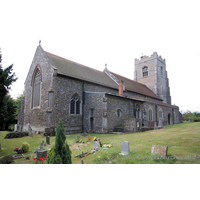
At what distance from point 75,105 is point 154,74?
2757 cm

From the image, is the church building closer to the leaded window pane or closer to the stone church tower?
the leaded window pane

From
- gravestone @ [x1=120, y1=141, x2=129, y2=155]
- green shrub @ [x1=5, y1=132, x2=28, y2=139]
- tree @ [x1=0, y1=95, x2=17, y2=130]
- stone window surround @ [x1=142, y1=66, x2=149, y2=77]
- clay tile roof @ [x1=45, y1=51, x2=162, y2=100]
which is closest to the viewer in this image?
gravestone @ [x1=120, y1=141, x2=129, y2=155]

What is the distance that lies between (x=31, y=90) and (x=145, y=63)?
3146 cm

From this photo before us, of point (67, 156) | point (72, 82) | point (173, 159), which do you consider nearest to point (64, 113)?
point (72, 82)

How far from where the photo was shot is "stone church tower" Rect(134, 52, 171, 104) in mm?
36250

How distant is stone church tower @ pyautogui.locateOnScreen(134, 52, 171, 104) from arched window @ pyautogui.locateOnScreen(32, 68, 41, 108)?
95.2 ft

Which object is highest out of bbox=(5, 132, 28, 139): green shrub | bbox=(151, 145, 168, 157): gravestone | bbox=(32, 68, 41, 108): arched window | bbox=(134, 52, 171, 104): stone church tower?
bbox=(134, 52, 171, 104): stone church tower

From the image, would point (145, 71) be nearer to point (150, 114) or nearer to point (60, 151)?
point (150, 114)

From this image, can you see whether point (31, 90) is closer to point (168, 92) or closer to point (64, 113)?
point (64, 113)

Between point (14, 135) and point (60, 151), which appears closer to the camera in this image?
point (60, 151)

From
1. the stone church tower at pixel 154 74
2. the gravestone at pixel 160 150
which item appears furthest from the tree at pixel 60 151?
the stone church tower at pixel 154 74

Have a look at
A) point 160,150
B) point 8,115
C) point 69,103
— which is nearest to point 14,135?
point 69,103

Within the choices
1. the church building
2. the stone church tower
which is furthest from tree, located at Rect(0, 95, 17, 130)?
the stone church tower

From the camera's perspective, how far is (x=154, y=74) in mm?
36531
